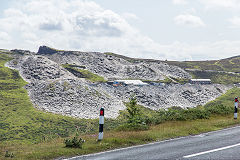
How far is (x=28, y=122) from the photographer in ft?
171

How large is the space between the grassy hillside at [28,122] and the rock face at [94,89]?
4015 mm

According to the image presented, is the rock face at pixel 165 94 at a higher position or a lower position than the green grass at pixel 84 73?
lower

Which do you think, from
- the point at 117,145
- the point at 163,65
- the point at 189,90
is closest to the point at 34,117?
the point at 117,145

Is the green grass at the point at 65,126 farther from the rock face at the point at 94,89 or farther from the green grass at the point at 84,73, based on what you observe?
the green grass at the point at 84,73

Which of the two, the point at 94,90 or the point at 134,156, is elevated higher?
the point at 94,90

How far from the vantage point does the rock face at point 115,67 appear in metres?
126

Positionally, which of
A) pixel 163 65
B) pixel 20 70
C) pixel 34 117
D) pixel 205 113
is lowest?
pixel 34 117

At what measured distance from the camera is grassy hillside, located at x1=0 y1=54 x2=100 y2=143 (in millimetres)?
44812

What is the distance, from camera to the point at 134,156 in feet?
23.9

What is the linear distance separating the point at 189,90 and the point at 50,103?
66.2 meters

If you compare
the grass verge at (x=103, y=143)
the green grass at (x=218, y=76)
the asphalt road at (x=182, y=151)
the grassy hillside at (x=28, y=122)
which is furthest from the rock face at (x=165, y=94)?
the asphalt road at (x=182, y=151)

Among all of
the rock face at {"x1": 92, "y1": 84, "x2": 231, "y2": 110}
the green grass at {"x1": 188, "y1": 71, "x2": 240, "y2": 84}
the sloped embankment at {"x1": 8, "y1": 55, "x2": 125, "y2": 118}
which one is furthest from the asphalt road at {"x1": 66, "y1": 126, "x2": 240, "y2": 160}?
the green grass at {"x1": 188, "y1": 71, "x2": 240, "y2": 84}

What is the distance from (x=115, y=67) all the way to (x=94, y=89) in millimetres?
58033

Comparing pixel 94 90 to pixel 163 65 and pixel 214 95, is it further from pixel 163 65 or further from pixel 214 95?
pixel 163 65
